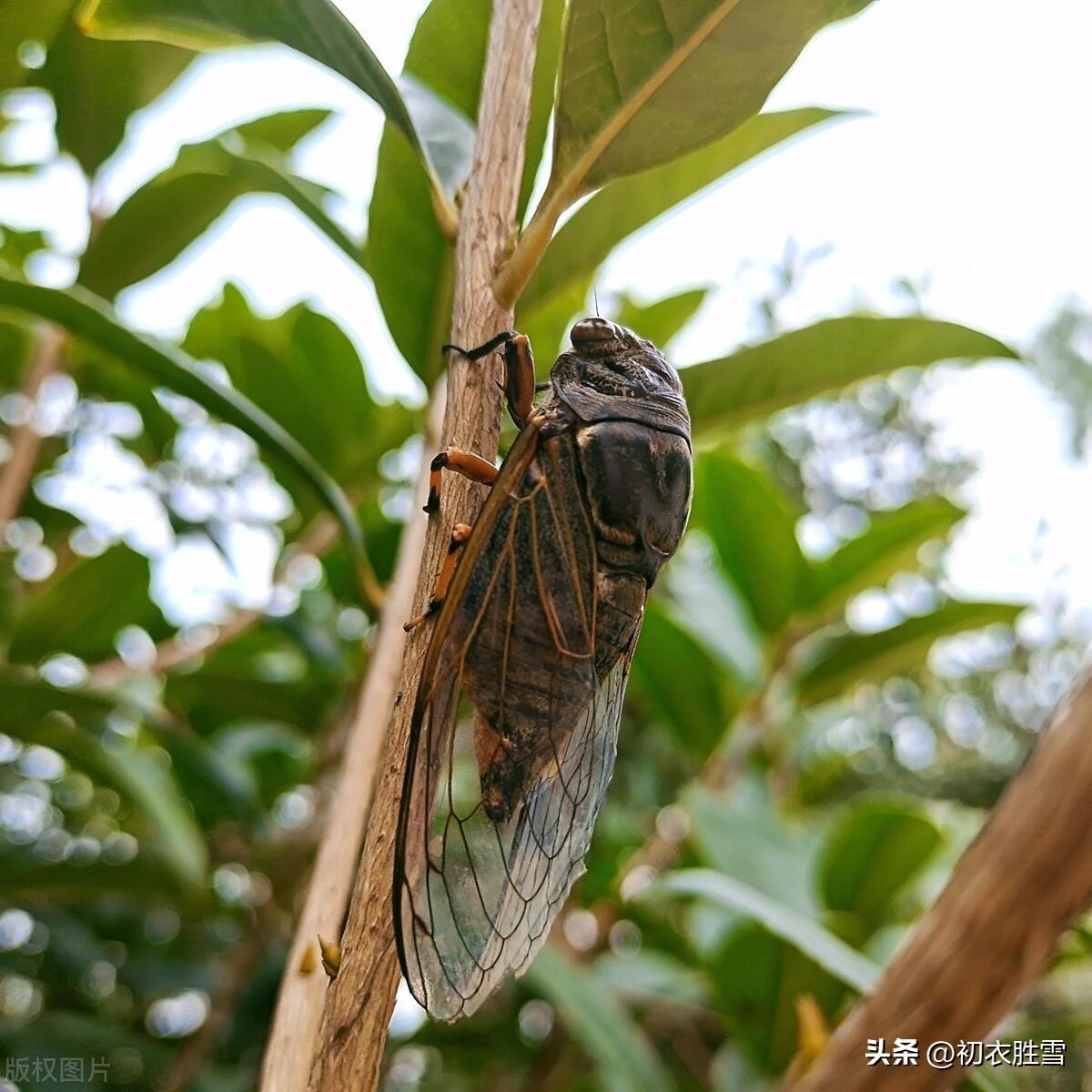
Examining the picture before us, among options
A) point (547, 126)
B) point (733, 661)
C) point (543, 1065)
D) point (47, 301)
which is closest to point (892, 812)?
point (733, 661)

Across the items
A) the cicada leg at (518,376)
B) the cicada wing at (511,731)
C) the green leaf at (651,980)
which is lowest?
the green leaf at (651,980)

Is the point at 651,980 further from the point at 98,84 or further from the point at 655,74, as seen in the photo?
the point at 98,84

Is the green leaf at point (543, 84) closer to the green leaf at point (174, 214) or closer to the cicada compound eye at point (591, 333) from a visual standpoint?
the cicada compound eye at point (591, 333)

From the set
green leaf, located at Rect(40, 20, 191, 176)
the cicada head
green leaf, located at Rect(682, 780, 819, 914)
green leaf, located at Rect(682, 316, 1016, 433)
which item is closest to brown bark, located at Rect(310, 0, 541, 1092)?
the cicada head

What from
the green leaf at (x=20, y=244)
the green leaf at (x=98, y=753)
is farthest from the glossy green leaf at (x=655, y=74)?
the green leaf at (x=20, y=244)

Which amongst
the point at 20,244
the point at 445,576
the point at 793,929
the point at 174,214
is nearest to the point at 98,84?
the point at 174,214

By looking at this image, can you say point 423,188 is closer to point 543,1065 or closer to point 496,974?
point 496,974

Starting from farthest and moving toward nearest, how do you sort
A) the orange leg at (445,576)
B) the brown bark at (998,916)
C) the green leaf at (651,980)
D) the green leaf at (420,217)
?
the green leaf at (651,980) → the green leaf at (420,217) → the orange leg at (445,576) → the brown bark at (998,916)
